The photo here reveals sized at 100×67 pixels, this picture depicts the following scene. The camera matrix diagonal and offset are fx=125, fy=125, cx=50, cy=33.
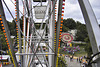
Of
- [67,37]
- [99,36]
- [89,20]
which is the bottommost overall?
[67,37]

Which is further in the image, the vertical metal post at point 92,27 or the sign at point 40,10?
the sign at point 40,10

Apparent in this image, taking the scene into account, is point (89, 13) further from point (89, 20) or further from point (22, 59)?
point (22, 59)

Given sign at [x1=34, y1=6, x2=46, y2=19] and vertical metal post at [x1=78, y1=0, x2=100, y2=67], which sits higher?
sign at [x1=34, y1=6, x2=46, y2=19]

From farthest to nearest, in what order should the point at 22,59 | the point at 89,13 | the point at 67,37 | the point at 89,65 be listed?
the point at 67,37 < the point at 22,59 < the point at 89,13 < the point at 89,65

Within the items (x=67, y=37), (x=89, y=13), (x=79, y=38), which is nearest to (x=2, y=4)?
(x=89, y=13)

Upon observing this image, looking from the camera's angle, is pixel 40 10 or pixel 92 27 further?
pixel 40 10

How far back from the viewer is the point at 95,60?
46.6 inches

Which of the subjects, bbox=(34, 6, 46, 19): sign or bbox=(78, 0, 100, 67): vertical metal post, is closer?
bbox=(78, 0, 100, 67): vertical metal post

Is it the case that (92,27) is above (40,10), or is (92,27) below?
below

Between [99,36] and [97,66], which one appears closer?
[97,66]

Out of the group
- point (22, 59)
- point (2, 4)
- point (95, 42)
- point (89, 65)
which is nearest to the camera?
point (89, 65)

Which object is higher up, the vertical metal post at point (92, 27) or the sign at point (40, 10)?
the sign at point (40, 10)

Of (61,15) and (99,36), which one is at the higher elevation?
(61,15)

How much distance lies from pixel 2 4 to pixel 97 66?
286 cm
